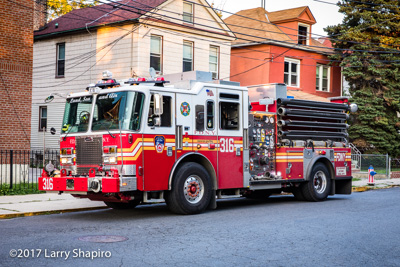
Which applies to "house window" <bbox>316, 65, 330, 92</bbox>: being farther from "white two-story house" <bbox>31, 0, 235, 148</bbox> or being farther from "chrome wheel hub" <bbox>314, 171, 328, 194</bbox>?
"chrome wheel hub" <bbox>314, 171, 328, 194</bbox>

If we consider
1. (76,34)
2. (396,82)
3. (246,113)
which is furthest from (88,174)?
(396,82)

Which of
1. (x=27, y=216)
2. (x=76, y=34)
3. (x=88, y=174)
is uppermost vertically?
(x=76, y=34)

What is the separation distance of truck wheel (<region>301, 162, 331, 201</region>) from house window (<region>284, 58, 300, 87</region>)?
17538mm

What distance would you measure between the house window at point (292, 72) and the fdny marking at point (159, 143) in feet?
72.3

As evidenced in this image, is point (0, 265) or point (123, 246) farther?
point (123, 246)

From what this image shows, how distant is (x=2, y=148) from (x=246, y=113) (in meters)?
8.02

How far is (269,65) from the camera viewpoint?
30.9m

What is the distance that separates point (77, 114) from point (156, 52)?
47.6 ft

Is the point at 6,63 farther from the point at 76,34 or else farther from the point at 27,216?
the point at 76,34

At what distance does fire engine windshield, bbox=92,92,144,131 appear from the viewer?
10.4 m

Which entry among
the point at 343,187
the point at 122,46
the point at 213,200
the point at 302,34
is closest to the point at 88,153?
the point at 213,200

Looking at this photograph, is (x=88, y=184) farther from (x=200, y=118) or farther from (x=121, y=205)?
(x=200, y=118)

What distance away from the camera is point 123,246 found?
7.82 metres

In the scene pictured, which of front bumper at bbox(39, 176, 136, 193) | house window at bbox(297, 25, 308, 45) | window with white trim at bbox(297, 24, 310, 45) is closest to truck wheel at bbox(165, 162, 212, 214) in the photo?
front bumper at bbox(39, 176, 136, 193)
